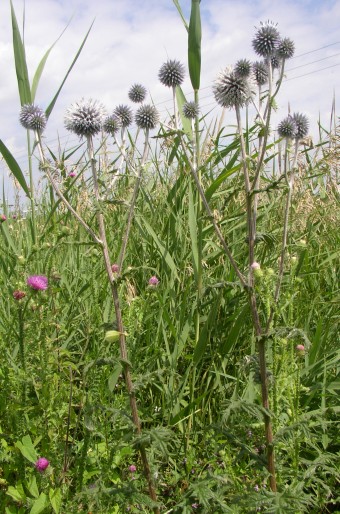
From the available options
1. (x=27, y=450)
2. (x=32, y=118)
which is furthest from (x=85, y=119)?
(x=27, y=450)

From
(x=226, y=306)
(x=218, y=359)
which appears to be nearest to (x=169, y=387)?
(x=218, y=359)

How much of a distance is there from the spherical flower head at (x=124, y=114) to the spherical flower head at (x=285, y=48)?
30.9 inches

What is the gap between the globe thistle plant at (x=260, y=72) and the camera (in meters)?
2.12

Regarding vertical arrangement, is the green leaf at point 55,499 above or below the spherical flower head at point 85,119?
below

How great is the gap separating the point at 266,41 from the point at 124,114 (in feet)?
2.50

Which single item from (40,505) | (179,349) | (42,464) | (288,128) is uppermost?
(288,128)

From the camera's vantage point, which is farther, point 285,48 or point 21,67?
point 21,67

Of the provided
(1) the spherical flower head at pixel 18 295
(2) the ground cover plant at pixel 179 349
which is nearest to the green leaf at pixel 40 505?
(2) the ground cover plant at pixel 179 349

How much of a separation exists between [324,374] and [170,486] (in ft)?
2.61

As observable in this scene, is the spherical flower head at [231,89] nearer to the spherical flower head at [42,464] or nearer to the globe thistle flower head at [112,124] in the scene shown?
the globe thistle flower head at [112,124]

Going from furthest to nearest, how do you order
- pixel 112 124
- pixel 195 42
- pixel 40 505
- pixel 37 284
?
pixel 112 124 → pixel 195 42 → pixel 37 284 → pixel 40 505

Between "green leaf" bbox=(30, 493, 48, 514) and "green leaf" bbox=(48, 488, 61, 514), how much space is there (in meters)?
0.02

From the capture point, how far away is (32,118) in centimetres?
229

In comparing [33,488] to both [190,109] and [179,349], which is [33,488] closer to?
[179,349]
